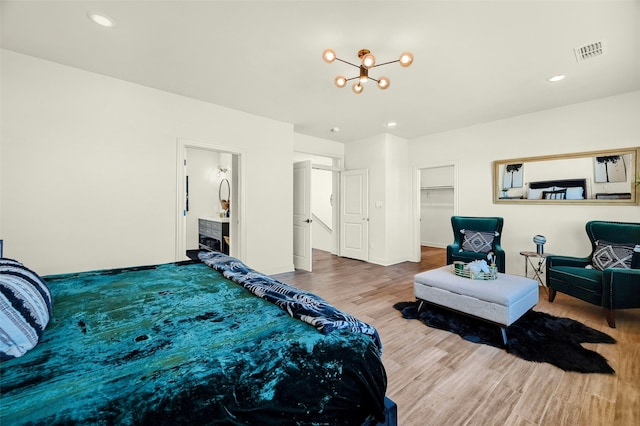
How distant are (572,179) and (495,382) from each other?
3.59 m

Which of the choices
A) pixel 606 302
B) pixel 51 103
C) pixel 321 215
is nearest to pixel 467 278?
pixel 606 302

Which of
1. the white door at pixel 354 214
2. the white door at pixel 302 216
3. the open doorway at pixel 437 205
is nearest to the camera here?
the white door at pixel 302 216

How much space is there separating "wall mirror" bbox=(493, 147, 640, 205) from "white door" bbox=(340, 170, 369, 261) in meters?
2.39

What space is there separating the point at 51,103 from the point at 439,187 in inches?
298

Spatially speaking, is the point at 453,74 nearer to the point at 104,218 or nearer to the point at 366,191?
the point at 366,191

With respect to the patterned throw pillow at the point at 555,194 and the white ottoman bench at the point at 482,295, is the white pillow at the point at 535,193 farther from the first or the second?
the white ottoman bench at the point at 482,295

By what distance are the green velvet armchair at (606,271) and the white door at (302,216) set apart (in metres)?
3.49

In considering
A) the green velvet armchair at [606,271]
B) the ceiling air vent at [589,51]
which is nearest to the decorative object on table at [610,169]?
the green velvet armchair at [606,271]

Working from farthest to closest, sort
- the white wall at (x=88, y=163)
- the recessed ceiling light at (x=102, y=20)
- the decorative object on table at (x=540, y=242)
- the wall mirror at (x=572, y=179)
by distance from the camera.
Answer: the decorative object on table at (x=540, y=242) → the wall mirror at (x=572, y=179) → the white wall at (x=88, y=163) → the recessed ceiling light at (x=102, y=20)

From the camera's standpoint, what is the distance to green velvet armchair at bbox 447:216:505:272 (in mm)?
3994

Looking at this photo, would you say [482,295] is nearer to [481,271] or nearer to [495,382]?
[481,271]

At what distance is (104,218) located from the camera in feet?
10.1

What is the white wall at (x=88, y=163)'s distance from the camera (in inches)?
105

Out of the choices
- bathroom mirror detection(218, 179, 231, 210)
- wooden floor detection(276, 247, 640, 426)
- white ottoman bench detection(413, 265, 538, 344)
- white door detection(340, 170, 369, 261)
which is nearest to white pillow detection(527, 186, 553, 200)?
wooden floor detection(276, 247, 640, 426)
